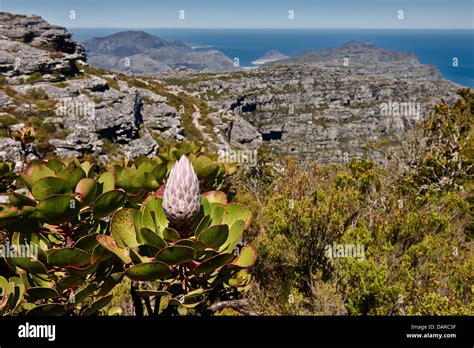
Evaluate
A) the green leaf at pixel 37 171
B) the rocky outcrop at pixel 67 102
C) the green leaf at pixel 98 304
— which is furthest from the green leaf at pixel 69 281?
the rocky outcrop at pixel 67 102

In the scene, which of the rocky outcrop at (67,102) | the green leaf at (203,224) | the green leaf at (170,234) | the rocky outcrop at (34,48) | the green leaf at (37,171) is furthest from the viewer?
the rocky outcrop at (34,48)

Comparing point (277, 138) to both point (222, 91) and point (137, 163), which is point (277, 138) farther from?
point (137, 163)

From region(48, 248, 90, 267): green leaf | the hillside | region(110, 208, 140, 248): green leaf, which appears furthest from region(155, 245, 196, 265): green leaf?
region(48, 248, 90, 267): green leaf

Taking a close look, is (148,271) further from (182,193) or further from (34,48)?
(34,48)

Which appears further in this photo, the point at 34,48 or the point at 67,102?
the point at 34,48

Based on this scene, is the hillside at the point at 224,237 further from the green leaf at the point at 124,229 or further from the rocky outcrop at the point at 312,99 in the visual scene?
the rocky outcrop at the point at 312,99

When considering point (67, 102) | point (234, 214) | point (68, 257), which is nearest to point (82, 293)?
point (68, 257)
